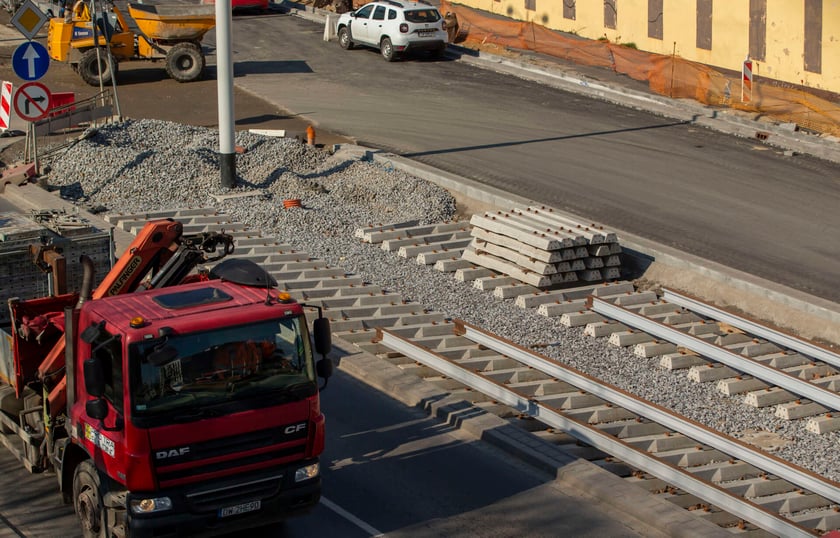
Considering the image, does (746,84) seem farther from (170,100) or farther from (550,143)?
(170,100)

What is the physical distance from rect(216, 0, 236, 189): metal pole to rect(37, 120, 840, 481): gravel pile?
82 centimetres

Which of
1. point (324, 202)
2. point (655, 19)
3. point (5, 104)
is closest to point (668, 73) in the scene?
point (655, 19)

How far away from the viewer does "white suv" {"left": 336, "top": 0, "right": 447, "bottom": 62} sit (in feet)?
112

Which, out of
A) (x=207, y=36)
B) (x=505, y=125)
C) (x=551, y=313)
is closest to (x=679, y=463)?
(x=551, y=313)

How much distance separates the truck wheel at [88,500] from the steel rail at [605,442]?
17.9ft

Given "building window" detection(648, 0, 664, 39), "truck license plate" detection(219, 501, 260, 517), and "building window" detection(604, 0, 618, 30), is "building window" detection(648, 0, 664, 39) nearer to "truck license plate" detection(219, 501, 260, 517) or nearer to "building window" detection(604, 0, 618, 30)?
"building window" detection(604, 0, 618, 30)

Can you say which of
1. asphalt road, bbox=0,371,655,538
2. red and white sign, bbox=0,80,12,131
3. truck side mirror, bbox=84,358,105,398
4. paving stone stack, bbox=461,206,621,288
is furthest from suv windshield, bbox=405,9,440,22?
truck side mirror, bbox=84,358,105,398

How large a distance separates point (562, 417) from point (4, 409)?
6026 millimetres

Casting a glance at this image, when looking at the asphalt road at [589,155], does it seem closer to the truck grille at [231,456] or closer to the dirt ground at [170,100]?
the dirt ground at [170,100]

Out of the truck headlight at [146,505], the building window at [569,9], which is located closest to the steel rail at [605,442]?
the truck headlight at [146,505]

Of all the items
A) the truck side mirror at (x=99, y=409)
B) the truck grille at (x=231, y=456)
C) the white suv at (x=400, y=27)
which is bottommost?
the truck grille at (x=231, y=456)

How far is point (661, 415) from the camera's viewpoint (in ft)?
44.1

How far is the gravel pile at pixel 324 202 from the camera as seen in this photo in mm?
15883

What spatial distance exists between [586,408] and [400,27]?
878 inches
